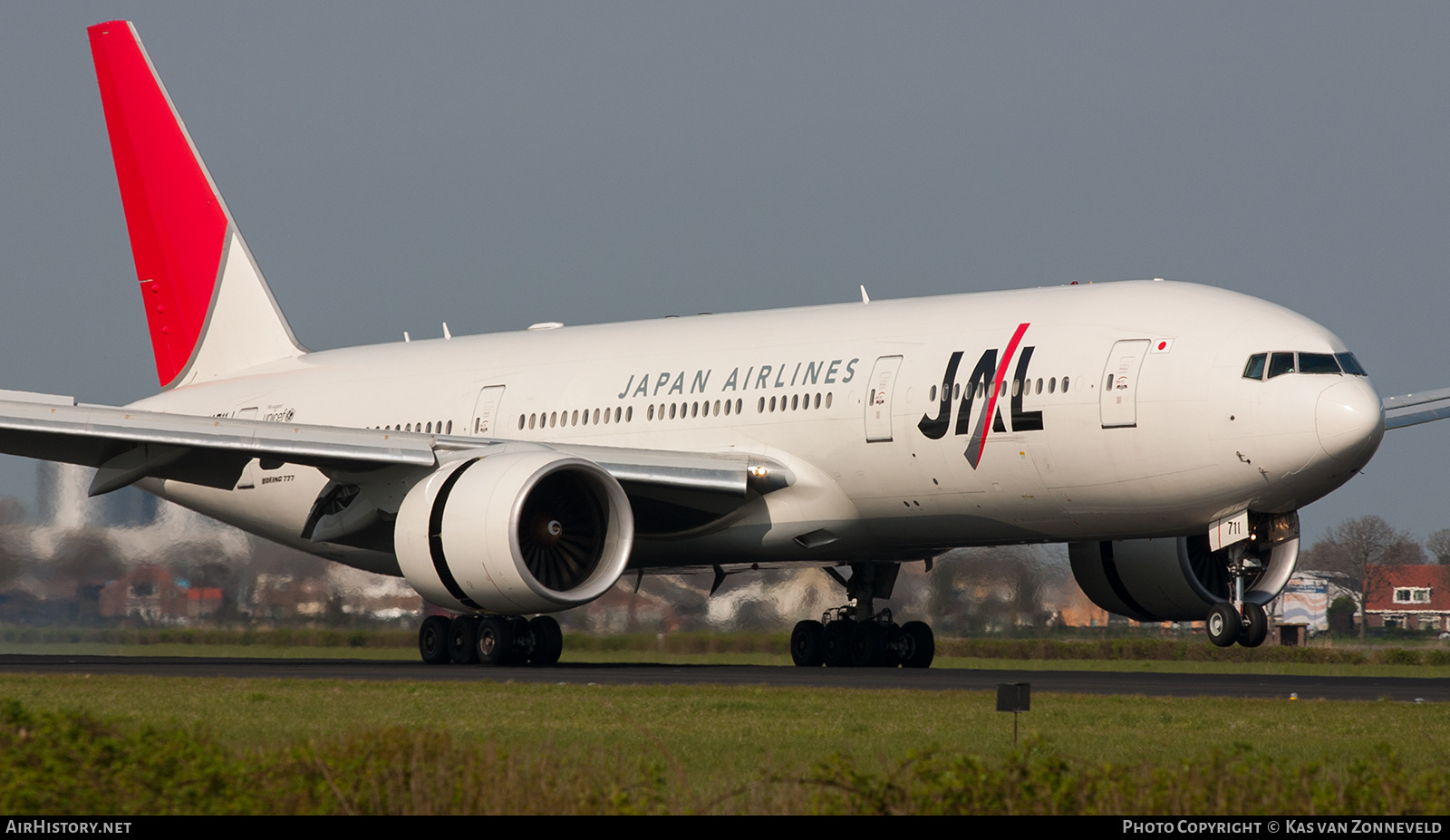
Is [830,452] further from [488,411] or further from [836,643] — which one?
[488,411]

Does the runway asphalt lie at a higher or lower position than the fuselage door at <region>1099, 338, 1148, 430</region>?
lower

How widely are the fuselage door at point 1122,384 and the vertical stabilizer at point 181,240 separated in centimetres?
1519

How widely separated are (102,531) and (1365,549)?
84.5ft

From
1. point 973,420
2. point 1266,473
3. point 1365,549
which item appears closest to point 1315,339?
point 1266,473

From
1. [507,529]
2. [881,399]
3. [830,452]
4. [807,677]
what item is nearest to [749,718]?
[807,677]

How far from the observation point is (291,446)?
787 inches

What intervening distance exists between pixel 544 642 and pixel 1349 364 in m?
10.3

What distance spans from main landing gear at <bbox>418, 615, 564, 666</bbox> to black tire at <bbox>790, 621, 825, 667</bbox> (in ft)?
10.7

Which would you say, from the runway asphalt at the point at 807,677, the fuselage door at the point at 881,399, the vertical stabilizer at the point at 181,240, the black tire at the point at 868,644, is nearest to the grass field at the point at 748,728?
the runway asphalt at the point at 807,677

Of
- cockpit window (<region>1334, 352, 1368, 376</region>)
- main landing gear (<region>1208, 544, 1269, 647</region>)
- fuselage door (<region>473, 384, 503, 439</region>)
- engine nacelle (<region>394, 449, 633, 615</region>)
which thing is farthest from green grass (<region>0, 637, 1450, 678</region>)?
cockpit window (<region>1334, 352, 1368, 376</region>)

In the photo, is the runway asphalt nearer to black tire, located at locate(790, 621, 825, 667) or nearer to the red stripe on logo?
black tire, located at locate(790, 621, 825, 667)

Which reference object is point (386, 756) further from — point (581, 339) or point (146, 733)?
point (581, 339)

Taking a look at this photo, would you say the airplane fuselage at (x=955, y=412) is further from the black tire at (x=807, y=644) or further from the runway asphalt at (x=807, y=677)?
the black tire at (x=807, y=644)

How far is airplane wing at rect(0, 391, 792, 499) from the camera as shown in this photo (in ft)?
65.5
